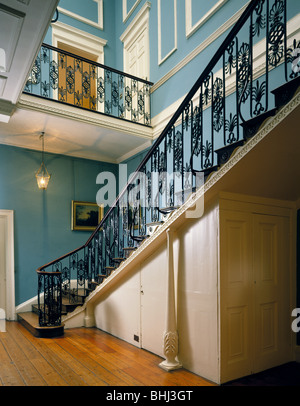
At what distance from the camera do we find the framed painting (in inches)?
317

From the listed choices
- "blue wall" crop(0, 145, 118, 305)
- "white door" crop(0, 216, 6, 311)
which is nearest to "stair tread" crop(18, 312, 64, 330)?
"blue wall" crop(0, 145, 118, 305)

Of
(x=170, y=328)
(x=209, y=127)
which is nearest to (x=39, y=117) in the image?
(x=209, y=127)

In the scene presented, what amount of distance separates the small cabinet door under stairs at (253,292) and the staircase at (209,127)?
2.78ft

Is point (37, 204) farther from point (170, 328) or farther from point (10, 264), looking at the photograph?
point (170, 328)

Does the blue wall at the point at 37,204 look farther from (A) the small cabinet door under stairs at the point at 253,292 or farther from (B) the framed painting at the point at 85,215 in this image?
(A) the small cabinet door under stairs at the point at 253,292

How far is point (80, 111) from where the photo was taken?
6383 millimetres

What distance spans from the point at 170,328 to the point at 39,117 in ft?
14.6

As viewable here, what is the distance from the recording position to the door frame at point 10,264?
274 inches

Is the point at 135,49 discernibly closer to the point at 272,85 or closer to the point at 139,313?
the point at 272,85

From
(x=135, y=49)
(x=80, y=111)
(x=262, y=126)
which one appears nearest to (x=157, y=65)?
(x=135, y=49)

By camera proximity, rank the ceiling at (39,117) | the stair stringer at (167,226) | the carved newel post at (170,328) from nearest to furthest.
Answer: the stair stringer at (167,226)
the ceiling at (39,117)
the carved newel post at (170,328)

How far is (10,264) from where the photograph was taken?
707 centimetres

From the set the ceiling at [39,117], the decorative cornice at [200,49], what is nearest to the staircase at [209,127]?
the decorative cornice at [200,49]

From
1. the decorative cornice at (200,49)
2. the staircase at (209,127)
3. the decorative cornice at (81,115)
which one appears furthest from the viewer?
the decorative cornice at (81,115)
